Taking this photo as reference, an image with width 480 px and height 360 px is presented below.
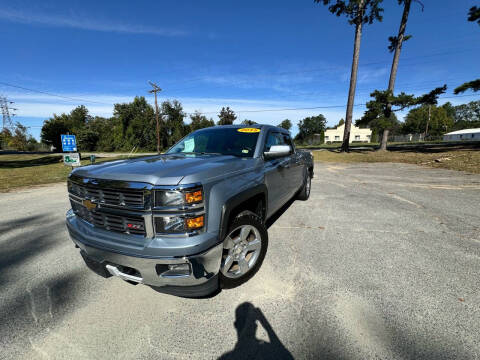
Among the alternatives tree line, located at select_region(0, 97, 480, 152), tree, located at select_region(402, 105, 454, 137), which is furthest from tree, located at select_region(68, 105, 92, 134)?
tree, located at select_region(402, 105, 454, 137)

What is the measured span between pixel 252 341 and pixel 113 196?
1650 mm

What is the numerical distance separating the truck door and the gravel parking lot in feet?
2.00

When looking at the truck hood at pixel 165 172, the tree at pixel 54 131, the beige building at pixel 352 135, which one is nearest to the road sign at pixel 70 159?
the truck hood at pixel 165 172

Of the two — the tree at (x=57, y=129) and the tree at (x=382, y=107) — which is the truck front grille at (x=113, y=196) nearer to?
the tree at (x=382, y=107)

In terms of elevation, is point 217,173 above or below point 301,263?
above

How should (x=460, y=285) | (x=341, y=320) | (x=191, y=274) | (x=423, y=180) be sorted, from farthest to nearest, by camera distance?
(x=423, y=180) → (x=460, y=285) → (x=341, y=320) → (x=191, y=274)

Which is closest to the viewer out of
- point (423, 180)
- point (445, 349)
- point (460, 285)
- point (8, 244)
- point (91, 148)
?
point (445, 349)

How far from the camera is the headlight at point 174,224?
5.69ft

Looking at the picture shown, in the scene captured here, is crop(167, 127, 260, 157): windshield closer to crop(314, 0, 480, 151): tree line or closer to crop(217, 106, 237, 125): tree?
crop(314, 0, 480, 151): tree line

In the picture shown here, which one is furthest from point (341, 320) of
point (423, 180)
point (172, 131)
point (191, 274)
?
point (172, 131)

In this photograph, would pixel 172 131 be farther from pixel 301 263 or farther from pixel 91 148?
pixel 301 263

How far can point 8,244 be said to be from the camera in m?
3.34

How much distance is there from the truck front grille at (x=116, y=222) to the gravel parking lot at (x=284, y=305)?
78cm

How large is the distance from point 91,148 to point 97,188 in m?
61.1
